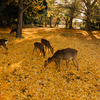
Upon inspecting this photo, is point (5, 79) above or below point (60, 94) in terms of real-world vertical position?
above

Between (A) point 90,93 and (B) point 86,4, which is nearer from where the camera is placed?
(A) point 90,93

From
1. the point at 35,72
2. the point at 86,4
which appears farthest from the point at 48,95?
the point at 86,4

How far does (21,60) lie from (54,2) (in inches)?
791

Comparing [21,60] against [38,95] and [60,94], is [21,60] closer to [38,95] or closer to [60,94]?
[38,95]

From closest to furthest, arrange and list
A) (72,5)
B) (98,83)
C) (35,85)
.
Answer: (35,85), (98,83), (72,5)

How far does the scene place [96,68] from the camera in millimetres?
7234

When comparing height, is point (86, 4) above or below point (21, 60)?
above

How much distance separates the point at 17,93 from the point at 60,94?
6.80 ft

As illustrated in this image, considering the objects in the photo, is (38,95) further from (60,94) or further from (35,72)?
(35,72)

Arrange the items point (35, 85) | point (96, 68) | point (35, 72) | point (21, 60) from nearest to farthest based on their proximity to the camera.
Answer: point (35, 85) → point (35, 72) → point (96, 68) → point (21, 60)

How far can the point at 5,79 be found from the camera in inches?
214

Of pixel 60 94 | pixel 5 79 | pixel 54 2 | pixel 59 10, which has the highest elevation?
pixel 54 2

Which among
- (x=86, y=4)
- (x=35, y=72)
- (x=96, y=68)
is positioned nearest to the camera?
(x=35, y=72)

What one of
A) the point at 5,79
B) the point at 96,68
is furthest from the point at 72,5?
the point at 5,79
